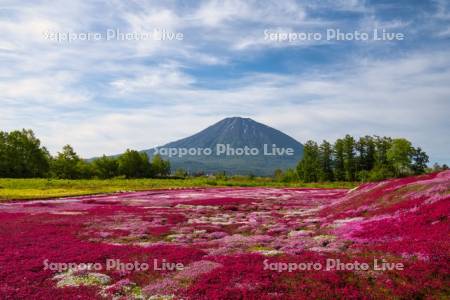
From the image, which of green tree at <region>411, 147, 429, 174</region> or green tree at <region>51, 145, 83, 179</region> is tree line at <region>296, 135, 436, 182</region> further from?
green tree at <region>51, 145, 83, 179</region>

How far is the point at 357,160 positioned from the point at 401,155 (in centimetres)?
1983

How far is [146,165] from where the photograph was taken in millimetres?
177875

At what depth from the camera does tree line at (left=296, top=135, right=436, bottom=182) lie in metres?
143

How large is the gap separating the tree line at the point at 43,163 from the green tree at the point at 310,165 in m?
73.8

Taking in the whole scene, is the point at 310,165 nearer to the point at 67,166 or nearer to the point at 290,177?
the point at 290,177

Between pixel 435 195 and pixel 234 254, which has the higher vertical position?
pixel 435 195

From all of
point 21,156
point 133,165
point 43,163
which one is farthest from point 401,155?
point 21,156

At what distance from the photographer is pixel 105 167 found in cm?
16138

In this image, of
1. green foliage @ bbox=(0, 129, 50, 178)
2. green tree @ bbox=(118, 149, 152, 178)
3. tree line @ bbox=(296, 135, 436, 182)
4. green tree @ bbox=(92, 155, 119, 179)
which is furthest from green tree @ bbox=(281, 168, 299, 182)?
green foliage @ bbox=(0, 129, 50, 178)

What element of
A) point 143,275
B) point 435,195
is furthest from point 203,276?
point 435,195

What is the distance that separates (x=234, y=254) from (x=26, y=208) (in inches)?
1325

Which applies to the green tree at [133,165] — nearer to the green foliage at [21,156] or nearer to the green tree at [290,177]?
the green foliage at [21,156]

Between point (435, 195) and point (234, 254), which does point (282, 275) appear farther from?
point (435, 195)

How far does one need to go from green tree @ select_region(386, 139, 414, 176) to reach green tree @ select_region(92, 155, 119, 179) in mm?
110576
